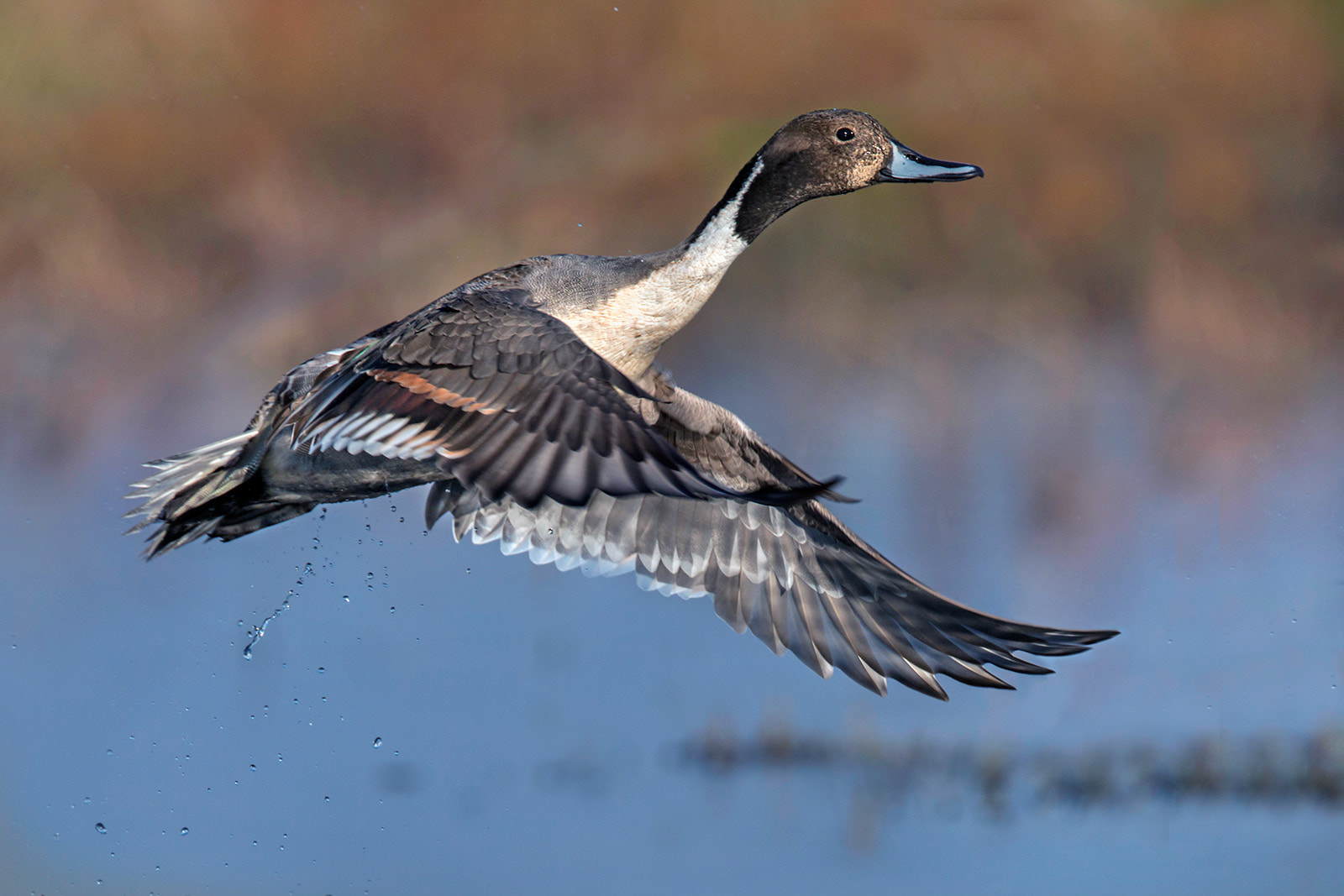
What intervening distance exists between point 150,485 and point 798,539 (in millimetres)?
1691

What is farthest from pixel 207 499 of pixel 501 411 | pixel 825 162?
pixel 825 162

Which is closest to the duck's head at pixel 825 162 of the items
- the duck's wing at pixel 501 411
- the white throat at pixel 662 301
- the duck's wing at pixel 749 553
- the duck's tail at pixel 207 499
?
the white throat at pixel 662 301

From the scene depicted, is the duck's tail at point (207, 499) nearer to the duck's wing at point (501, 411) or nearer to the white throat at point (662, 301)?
the duck's wing at point (501, 411)

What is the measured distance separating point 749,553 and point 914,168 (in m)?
1.07

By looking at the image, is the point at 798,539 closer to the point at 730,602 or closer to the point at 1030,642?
the point at 730,602

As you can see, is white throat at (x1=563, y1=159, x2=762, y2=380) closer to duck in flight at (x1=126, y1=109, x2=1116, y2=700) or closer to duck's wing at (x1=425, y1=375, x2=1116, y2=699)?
duck in flight at (x1=126, y1=109, x2=1116, y2=700)

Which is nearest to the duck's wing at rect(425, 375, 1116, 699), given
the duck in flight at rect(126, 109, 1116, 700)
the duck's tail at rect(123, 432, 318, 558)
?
the duck in flight at rect(126, 109, 1116, 700)

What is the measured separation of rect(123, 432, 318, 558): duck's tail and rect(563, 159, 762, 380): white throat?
0.91 meters

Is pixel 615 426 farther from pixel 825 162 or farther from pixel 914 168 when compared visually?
pixel 914 168

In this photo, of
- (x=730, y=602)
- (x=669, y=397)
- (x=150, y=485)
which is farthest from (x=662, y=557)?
(x=150, y=485)

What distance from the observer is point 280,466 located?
2723 mm

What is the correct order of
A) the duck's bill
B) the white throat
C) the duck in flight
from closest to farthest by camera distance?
the duck in flight → the white throat → the duck's bill

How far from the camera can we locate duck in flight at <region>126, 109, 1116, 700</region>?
2.17m

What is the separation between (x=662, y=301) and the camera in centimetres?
264
